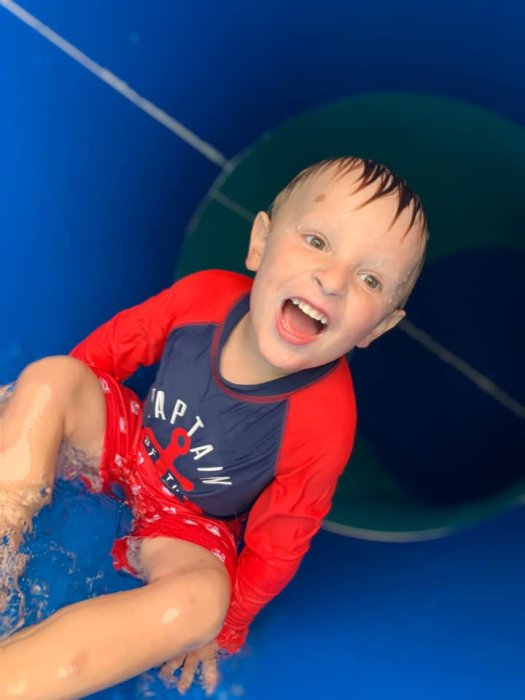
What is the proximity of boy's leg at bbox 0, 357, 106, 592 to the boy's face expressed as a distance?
20 centimetres

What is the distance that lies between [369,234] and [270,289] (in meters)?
0.11

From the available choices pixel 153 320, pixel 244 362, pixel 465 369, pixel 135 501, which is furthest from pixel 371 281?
pixel 465 369

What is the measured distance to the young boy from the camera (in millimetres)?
754

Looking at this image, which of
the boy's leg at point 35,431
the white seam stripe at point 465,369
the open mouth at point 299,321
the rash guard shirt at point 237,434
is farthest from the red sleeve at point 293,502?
the white seam stripe at point 465,369

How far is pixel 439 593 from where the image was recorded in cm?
87

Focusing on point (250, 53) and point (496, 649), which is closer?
point (496, 649)

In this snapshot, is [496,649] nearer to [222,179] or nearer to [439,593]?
[439,593]

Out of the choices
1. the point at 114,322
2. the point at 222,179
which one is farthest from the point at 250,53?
the point at 114,322

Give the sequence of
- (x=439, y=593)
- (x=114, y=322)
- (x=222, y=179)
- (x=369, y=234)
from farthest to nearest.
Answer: (x=222, y=179)
(x=114, y=322)
(x=439, y=593)
(x=369, y=234)

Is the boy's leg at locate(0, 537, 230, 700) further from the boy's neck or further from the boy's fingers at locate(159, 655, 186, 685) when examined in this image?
the boy's neck

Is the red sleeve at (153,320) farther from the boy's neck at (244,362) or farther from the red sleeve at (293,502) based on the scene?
the red sleeve at (293,502)

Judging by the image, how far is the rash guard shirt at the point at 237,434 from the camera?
0.87 m

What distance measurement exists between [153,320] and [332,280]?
0.30 meters

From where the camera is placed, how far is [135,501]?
0.98 meters
